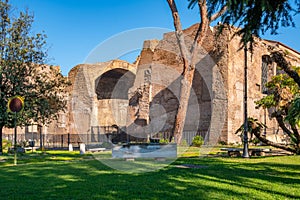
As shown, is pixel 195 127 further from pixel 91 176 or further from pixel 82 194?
pixel 82 194

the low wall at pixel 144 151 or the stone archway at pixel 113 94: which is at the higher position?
the stone archway at pixel 113 94

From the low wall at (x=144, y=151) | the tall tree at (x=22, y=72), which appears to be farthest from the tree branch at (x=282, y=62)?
the tall tree at (x=22, y=72)

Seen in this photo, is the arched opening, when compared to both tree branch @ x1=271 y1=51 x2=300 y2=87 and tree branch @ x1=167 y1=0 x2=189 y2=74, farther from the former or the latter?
tree branch @ x1=271 y1=51 x2=300 y2=87

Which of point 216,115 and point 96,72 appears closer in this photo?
point 216,115

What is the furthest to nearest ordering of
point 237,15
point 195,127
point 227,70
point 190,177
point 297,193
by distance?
point 195,127 → point 227,70 → point 190,177 → point 237,15 → point 297,193

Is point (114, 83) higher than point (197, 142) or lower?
higher

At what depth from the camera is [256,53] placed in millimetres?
21844

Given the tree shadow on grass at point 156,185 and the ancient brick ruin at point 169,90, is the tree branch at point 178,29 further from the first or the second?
the tree shadow on grass at point 156,185

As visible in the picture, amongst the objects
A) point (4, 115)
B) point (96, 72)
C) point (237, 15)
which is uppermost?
point (96, 72)

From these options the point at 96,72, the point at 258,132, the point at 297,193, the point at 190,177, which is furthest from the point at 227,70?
the point at 297,193

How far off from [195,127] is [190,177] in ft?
47.7

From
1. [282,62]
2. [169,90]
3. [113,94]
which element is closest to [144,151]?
[282,62]

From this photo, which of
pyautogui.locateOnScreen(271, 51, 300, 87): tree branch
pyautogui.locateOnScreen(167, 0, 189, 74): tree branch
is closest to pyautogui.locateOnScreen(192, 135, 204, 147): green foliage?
pyautogui.locateOnScreen(167, 0, 189, 74): tree branch

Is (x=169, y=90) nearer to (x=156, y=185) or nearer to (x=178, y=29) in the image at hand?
(x=178, y=29)
